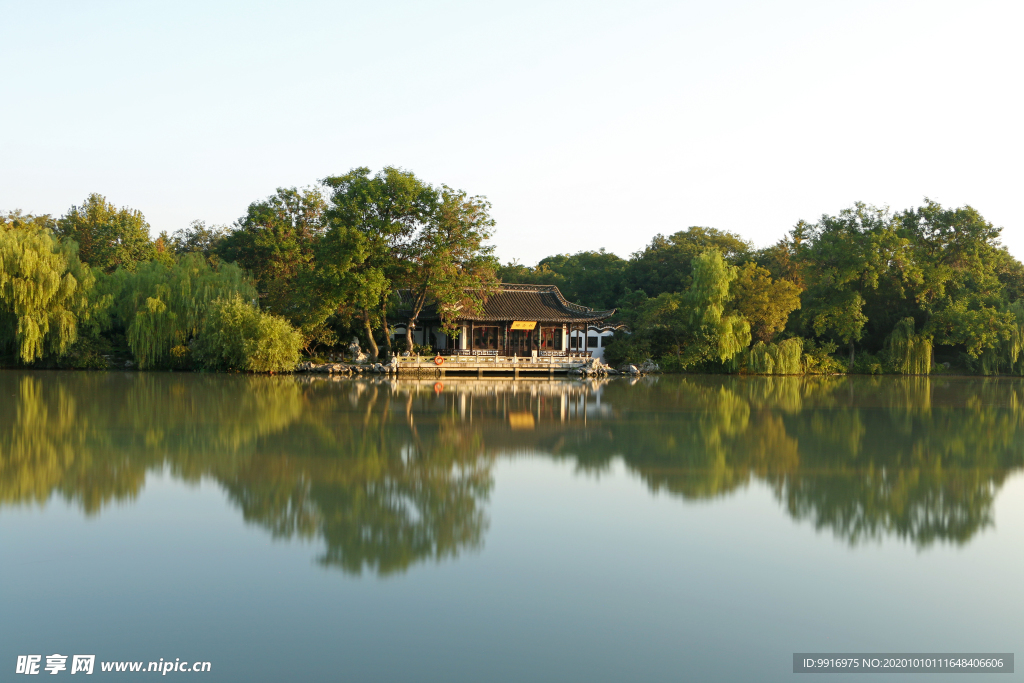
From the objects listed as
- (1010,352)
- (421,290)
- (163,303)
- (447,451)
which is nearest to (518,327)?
(421,290)

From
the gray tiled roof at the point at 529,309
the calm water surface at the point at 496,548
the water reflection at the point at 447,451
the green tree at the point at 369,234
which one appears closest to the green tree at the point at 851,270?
the gray tiled roof at the point at 529,309

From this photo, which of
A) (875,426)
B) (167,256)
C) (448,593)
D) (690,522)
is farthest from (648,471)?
(167,256)

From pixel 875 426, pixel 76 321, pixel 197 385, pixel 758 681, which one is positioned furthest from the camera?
pixel 76 321

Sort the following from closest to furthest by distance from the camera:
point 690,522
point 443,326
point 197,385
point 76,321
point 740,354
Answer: point 690,522 → point 197,385 → point 76,321 → point 443,326 → point 740,354

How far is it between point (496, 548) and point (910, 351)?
1191 inches

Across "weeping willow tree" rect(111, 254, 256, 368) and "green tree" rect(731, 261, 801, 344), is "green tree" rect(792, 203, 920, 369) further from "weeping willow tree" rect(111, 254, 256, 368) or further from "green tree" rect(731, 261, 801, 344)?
"weeping willow tree" rect(111, 254, 256, 368)

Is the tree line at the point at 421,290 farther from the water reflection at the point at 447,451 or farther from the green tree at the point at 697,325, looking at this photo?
the water reflection at the point at 447,451

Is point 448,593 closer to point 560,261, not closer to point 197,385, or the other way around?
point 197,385

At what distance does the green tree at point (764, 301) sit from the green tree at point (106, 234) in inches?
907

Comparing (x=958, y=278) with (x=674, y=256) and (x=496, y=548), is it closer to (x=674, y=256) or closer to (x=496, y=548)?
(x=674, y=256)

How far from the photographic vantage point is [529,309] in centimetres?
3169

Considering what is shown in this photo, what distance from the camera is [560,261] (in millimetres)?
51375

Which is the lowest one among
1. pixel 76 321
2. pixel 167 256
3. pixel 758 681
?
pixel 758 681

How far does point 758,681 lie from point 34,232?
27547mm
